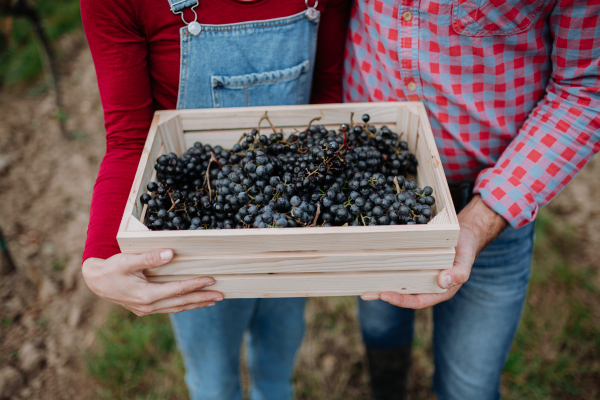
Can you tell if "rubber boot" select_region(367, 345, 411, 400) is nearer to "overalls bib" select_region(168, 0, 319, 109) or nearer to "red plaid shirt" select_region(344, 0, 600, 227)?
"red plaid shirt" select_region(344, 0, 600, 227)

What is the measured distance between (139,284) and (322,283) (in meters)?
0.50

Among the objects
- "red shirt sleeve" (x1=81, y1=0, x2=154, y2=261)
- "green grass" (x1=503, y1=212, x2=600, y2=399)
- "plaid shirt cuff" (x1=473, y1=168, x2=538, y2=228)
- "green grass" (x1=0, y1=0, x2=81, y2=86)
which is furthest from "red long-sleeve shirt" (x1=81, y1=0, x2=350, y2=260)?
"green grass" (x1=0, y1=0, x2=81, y2=86)

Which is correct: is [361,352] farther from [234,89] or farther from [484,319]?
[234,89]

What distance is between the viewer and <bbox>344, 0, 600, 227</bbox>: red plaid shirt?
3.88 feet

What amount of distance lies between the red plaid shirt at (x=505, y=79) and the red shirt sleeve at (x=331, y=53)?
0.07 metres

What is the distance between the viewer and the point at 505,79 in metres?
1.31

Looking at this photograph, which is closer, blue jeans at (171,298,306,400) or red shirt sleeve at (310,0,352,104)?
red shirt sleeve at (310,0,352,104)

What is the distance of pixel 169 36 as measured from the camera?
1.26 m

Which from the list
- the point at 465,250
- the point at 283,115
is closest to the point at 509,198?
the point at 465,250

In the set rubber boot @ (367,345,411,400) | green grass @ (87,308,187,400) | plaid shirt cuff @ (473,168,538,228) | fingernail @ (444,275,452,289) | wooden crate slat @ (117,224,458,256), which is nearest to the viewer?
wooden crate slat @ (117,224,458,256)

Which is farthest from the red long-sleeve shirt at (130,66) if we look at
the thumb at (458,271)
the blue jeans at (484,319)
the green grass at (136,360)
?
the green grass at (136,360)

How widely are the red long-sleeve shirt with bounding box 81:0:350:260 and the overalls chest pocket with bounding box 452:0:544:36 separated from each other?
0.42m

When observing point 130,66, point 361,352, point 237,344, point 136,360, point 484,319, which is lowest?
point 361,352

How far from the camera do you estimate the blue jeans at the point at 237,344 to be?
5.16 ft
